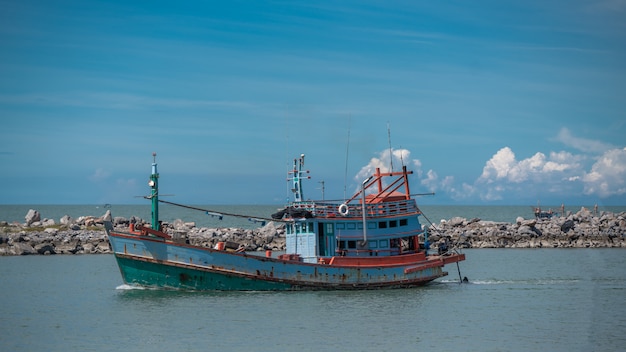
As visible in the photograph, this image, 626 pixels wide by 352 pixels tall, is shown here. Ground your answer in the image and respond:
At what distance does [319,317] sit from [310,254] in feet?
24.4

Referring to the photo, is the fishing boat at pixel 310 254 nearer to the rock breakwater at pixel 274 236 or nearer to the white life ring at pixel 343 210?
the white life ring at pixel 343 210

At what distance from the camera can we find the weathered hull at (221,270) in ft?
113

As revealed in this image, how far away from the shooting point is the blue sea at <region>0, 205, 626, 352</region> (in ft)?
85.7

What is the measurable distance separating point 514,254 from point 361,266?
2842cm

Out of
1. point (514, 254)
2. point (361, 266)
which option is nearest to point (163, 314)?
point (361, 266)

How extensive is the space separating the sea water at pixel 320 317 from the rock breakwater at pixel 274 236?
18.1m

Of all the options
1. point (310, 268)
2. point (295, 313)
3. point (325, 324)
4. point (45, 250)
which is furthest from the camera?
point (45, 250)

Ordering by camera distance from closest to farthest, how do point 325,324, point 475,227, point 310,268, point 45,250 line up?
1. point 325,324
2. point 310,268
3. point 45,250
4. point 475,227

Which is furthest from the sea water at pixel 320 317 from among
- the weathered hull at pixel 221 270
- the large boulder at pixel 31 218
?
the large boulder at pixel 31 218

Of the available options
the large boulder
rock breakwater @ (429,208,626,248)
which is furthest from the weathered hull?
the large boulder

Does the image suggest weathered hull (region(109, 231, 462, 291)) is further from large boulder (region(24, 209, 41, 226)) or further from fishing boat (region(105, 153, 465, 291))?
large boulder (region(24, 209, 41, 226))

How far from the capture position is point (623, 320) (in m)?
30.8

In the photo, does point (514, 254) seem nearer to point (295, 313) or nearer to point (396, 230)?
point (396, 230)

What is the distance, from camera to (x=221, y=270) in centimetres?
3528
